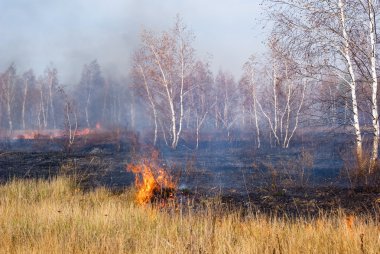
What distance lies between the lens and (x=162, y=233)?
4.80 m

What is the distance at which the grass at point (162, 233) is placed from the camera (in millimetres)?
3729

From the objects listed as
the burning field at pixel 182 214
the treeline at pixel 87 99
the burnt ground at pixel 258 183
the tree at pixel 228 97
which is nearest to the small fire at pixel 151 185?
the burning field at pixel 182 214

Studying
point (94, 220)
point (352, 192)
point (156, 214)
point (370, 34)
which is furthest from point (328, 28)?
point (94, 220)

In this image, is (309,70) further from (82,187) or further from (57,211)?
(57,211)

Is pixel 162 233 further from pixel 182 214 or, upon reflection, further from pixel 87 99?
pixel 87 99

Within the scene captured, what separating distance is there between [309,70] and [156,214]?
739 centimetres

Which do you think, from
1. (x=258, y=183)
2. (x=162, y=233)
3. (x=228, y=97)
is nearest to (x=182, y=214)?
(x=162, y=233)

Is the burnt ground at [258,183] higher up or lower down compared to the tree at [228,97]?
lower down

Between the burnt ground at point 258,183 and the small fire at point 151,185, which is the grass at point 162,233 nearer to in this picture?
the small fire at point 151,185

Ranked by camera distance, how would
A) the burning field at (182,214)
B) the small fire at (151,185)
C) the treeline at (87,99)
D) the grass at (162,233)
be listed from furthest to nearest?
1. the treeline at (87,99)
2. the small fire at (151,185)
3. the burning field at (182,214)
4. the grass at (162,233)

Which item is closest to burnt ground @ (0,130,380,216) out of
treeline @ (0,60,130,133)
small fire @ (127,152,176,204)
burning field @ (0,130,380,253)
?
burning field @ (0,130,380,253)

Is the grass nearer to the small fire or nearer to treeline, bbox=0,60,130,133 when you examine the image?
the small fire

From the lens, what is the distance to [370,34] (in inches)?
400

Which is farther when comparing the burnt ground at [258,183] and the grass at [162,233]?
the burnt ground at [258,183]
